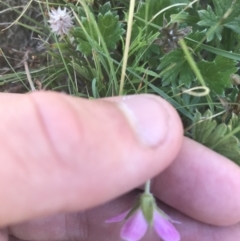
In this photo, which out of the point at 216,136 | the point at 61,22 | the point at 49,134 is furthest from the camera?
the point at 61,22

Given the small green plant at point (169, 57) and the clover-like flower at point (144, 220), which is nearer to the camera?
the clover-like flower at point (144, 220)

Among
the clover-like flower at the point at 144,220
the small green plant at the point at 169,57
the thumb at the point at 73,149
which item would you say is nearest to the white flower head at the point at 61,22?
the small green plant at the point at 169,57

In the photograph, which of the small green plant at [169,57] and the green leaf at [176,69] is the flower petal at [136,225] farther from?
the green leaf at [176,69]

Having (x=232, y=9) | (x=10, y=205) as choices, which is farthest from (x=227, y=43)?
(x=10, y=205)

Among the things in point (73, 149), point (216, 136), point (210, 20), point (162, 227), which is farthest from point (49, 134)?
point (210, 20)

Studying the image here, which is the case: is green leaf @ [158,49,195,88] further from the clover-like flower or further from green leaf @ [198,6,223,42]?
the clover-like flower

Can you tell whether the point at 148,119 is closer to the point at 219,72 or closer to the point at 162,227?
the point at 162,227
